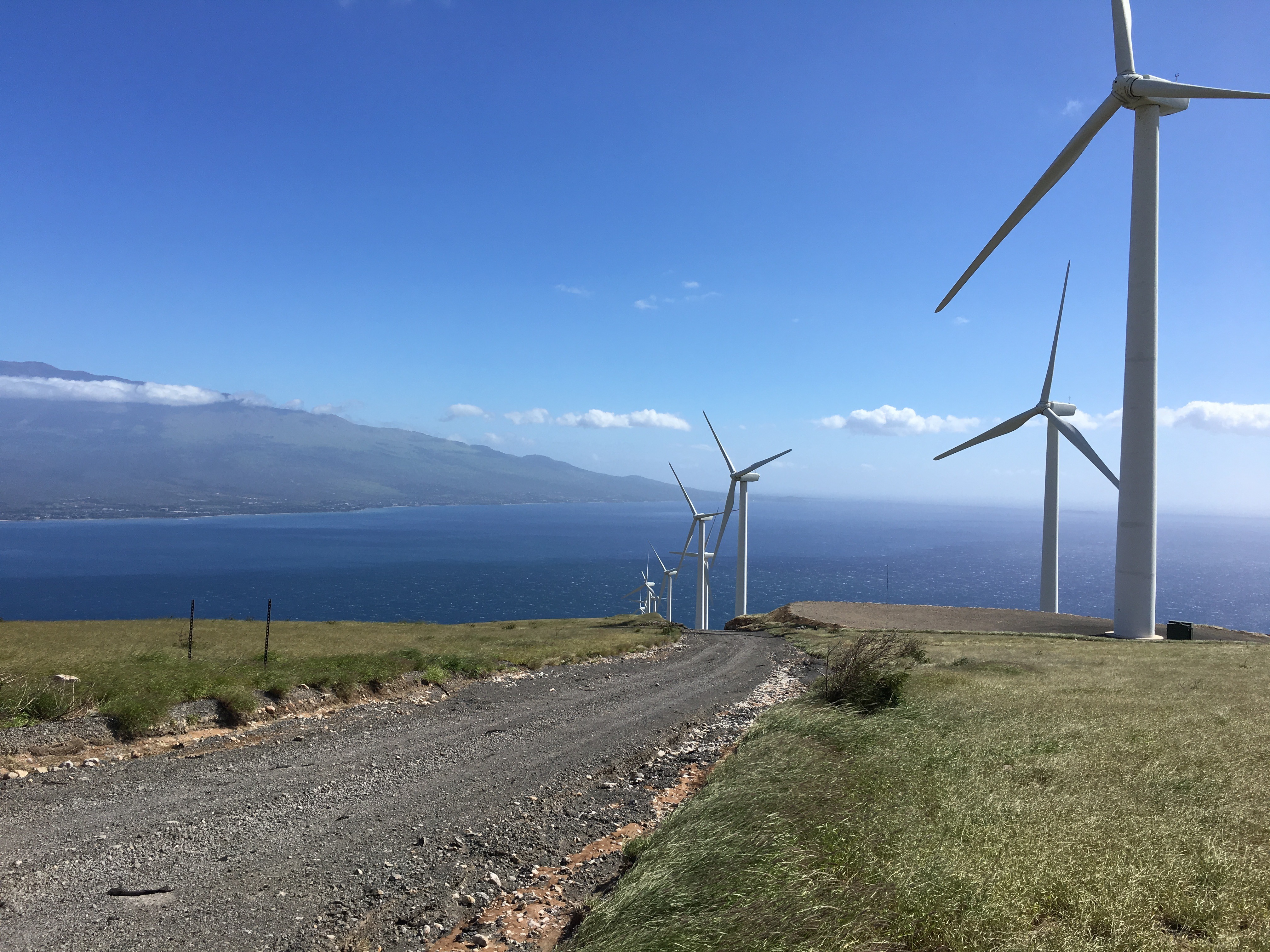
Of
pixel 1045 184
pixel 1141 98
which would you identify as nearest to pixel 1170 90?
pixel 1141 98

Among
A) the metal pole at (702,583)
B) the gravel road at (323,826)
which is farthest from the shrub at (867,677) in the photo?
the metal pole at (702,583)

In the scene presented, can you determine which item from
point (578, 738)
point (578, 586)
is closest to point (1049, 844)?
point (578, 738)

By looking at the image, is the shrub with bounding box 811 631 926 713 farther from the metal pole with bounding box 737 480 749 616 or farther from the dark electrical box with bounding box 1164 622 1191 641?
the metal pole with bounding box 737 480 749 616

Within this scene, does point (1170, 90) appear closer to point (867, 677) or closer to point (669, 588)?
point (867, 677)

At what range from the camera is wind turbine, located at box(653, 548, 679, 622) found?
3132 inches

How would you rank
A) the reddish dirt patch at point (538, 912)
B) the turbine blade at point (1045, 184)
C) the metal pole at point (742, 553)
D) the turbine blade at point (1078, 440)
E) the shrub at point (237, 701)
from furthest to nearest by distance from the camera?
the metal pole at point (742, 553) → the turbine blade at point (1078, 440) → the turbine blade at point (1045, 184) → the shrub at point (237, 701) → the reddish dirt patch at point (538, 912)

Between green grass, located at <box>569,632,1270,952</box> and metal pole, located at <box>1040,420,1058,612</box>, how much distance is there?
150 feet

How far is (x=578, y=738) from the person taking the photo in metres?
15.3

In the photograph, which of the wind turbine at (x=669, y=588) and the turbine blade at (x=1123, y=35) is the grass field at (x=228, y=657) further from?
the turbine blade at (x=1123, y=35)

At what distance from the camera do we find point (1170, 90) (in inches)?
1448

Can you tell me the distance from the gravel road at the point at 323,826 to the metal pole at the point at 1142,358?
112 ft

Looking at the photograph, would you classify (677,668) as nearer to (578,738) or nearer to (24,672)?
(578,738)

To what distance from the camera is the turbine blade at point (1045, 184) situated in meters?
33.3

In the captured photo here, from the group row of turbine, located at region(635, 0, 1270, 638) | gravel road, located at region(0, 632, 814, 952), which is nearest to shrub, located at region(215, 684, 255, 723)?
gravel road, located at region(0, 632, 814, 952)
